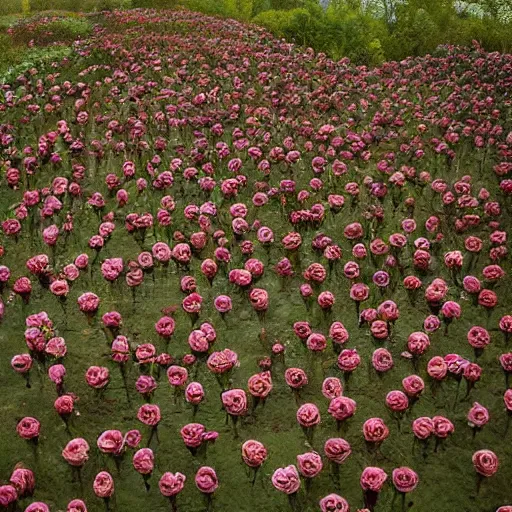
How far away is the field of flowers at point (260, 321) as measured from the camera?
2.54 metres

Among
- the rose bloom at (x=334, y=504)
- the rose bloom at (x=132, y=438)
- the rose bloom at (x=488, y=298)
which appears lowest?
the rose bloom at (x=132, y=438)

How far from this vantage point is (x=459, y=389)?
10.0 feet

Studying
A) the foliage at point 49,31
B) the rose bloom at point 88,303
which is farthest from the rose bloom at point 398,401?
the foliage at point 49,31

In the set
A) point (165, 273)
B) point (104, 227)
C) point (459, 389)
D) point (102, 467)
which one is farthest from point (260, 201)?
point (102, 467)

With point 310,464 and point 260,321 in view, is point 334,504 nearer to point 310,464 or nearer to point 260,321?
point 310,464

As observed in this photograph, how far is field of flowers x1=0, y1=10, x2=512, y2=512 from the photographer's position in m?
2.54

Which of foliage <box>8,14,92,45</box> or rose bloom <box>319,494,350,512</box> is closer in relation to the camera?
rose bloom <box>319,494,350,512</box>

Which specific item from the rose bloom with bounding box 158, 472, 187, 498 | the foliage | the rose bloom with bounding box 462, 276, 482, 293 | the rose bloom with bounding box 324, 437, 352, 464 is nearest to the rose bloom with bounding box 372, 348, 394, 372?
the rose bloom with bounding box 324, 437, 352, 464

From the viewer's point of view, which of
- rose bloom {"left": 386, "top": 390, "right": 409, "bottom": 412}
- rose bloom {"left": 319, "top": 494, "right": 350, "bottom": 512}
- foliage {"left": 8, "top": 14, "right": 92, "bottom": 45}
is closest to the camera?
rose bloom {"left": 319, "top": 494, "right": 350, "bottom": 512}

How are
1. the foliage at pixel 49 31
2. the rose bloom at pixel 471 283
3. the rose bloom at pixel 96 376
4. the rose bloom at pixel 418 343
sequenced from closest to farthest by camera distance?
1. the rose bloom at pixel 96 376
2. the rose bloom at pixel 418 343
3. the rose bloom at pixel 471 283
4. the foliage at pixel 49 31

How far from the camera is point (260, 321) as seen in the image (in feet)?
11.6

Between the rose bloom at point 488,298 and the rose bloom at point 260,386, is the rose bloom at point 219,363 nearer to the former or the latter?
the rose bloom at point 260,386

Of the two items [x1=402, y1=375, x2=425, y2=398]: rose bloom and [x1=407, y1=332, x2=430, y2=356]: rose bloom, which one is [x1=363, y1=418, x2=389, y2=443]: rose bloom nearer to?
[x1=402, y1=375, x2=425, y2=398]: rose bloom

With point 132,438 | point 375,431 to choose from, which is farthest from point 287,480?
point 132,438
